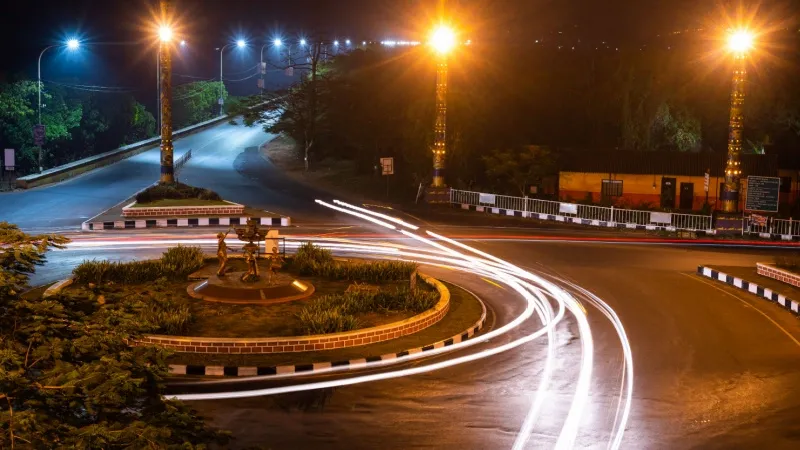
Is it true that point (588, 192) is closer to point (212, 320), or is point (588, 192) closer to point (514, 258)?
point (514, 258)

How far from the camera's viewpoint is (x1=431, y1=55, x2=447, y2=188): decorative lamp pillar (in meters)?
36.0

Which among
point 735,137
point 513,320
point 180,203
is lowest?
point 513,320

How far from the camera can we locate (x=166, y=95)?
34.7 metres

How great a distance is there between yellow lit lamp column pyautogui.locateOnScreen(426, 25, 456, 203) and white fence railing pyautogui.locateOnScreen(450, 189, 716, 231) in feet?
4.79

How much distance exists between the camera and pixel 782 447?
1110cm

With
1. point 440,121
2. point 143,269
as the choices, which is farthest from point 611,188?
point 143,269

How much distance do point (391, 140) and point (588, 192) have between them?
605 inches

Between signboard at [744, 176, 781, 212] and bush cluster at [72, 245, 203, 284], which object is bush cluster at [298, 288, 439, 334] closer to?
bush cluster at [72, 245, 203, 284]

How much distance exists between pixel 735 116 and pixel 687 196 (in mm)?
9467

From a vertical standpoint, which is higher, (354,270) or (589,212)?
(589,212)

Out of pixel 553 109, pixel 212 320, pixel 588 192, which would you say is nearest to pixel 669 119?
pixel 553 109

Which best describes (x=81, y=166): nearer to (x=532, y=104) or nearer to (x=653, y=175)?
(x=532, y=104)

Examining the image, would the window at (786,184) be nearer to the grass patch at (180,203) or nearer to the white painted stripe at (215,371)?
the grass patch at (180,203)

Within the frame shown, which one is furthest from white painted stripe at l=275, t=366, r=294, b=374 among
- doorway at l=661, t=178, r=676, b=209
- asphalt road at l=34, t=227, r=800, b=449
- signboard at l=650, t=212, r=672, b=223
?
doorway at l=661, t=178, r=676, b=209
